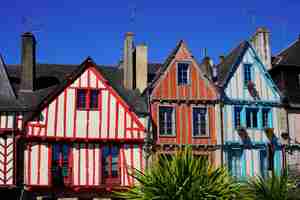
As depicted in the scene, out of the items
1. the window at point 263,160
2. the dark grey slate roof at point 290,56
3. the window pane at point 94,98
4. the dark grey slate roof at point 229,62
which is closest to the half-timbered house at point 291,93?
the dark grey slate roof at point 290,56

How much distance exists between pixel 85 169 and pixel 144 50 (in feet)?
20.9

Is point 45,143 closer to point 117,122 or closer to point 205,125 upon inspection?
point 117,122

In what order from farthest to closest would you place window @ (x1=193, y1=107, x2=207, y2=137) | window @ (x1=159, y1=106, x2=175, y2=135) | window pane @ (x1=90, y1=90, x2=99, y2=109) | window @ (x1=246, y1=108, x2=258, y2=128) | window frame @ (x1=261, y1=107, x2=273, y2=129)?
1. window frame @ (x1=261, y1=107, x2=273, y2=129)
2. window @ (x1=246, y1=108, x2=258, y2=128)
3. window @ (x1=193, y1=107, x2=207, y2=137)
4. window @ (x1=159, y1=106, x2=175, y2=135)
5. window pane @ (x1=90, y1=90, x2=99, y2=109)

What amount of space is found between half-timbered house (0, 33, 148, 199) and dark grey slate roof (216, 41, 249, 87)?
398cm

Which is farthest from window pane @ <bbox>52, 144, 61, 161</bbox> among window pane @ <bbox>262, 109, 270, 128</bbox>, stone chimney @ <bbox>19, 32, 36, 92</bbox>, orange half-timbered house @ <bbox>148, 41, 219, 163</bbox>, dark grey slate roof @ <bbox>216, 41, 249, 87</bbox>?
window pane @ <bbox>262, 109, 270, 128</bbox>

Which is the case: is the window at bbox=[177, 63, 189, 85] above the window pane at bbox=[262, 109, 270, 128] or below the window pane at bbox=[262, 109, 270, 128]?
above

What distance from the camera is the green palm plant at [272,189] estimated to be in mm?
18000

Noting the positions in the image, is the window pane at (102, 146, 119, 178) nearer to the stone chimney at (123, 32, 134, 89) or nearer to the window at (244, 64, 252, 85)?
the stone chimney at (123, 32, 134, 89)

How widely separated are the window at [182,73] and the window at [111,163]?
14.1 feet

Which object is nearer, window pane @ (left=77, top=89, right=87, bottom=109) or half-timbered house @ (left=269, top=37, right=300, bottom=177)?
window pane @ (left=77, top=89, right=87, bottom=109)

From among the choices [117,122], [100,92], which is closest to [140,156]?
[117,122]

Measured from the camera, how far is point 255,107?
2491cm

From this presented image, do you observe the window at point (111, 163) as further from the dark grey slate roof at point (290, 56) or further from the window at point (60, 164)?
the dark grey slate roof at point (290, 56)

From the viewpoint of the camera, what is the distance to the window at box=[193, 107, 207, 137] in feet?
79.0
